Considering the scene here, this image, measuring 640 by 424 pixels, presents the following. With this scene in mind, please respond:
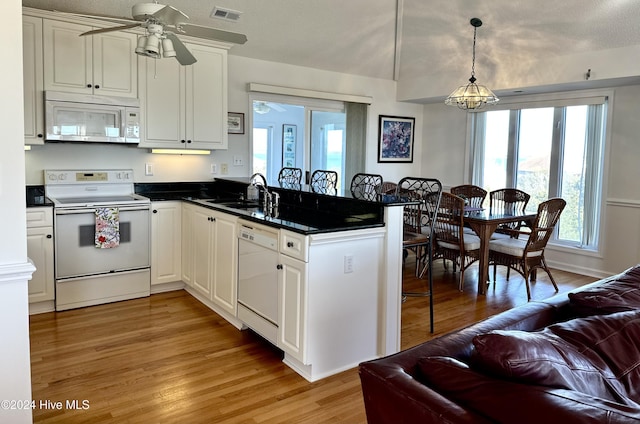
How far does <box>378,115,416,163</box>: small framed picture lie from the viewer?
22.7ft

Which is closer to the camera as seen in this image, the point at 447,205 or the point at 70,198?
the point at 70,198

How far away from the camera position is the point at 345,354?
9.52 feet

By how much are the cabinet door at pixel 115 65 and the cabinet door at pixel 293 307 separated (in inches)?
97.2

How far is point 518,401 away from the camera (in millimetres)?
1022

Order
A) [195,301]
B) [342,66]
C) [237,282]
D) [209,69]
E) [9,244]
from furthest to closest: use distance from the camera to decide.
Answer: [342,66], [209,69], [195,301], [237,282], [9,244]

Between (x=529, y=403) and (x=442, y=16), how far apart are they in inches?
207

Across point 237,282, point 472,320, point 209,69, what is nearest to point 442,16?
point 209,69

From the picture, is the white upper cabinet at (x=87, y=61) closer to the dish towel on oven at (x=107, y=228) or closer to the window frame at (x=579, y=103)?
the dish towel on oven at (x=107, y=228)

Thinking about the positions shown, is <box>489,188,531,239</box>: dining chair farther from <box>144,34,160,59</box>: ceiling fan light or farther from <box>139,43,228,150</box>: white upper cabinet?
<box>144,34,160,59</box>: ceiling fan light

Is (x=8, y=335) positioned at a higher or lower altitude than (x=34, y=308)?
higher

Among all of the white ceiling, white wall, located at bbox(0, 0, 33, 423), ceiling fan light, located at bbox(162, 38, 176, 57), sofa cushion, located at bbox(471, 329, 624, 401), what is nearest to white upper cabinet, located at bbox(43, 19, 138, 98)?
the white ceiling

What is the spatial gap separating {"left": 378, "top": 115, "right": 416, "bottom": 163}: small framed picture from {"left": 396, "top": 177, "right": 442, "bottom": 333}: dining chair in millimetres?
2014

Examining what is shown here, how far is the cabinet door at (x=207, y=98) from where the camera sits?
458 cm

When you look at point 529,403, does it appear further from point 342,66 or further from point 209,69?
point 342,66
